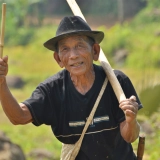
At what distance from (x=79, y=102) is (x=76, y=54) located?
0.29 m

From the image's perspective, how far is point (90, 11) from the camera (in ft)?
69.0

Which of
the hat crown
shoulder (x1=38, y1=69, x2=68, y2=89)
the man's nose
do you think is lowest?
shoulder (x1=38, y1=69, x2=68, y2=89)

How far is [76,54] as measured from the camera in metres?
3.24

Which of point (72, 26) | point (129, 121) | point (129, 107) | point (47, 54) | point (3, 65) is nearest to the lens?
point (3, 65)

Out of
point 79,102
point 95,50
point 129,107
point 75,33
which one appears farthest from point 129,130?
point 75,33

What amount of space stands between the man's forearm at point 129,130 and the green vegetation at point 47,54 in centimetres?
510

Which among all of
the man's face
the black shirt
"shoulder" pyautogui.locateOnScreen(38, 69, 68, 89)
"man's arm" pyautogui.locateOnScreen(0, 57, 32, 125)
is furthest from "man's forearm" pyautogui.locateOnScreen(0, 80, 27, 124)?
the man's face

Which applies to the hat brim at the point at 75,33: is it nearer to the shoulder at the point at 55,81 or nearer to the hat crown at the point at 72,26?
the hat crown at the point at 72,26

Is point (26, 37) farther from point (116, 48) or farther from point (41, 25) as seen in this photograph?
point (116, 48)

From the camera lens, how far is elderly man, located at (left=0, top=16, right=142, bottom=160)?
3.27 m

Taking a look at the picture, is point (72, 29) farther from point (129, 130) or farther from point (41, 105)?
point (129, 130)

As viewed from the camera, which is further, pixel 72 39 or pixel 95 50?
pixel 95 50

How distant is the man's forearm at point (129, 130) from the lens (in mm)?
3215

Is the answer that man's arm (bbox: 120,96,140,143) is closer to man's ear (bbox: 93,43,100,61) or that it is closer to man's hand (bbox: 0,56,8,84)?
man's ear (bbox: 93,43,100,61)
